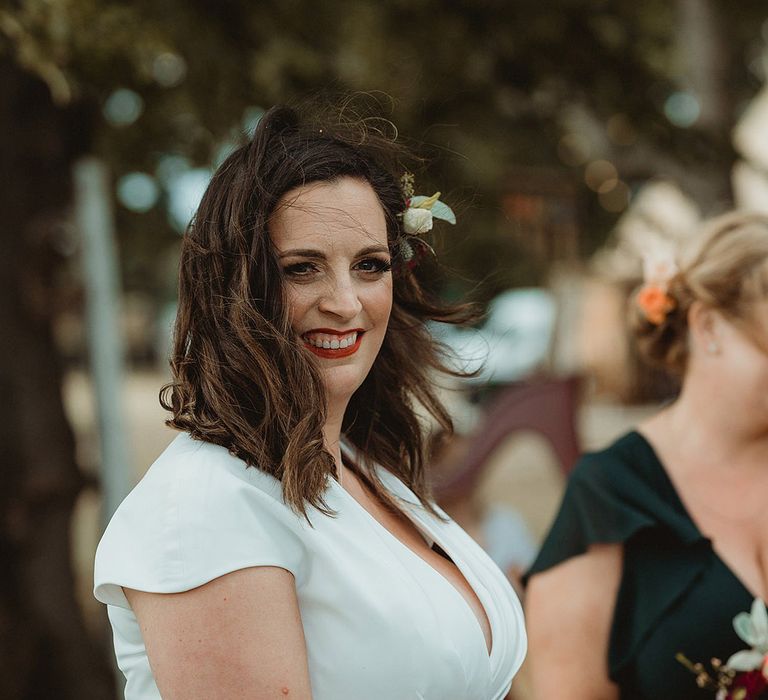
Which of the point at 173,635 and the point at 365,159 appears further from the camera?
the point at 365,159

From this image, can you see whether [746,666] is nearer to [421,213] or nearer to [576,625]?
[576,625]

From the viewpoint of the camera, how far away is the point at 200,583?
133 centimetres

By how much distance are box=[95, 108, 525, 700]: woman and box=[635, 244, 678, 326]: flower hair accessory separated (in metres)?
1.06

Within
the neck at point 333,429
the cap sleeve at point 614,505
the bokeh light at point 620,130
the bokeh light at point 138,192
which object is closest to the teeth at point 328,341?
the neck at point 333,429

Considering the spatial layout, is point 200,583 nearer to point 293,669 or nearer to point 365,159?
point 293,669

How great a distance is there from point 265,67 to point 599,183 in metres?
4.31

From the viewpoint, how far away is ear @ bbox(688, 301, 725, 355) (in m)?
2.45

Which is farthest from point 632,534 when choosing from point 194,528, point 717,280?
point 194,528

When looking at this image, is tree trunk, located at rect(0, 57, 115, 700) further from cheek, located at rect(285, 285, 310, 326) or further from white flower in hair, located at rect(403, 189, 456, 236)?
cheek, located at rect(285, 285, 310, 326)

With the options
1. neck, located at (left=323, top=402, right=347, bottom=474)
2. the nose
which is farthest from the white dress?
the nose

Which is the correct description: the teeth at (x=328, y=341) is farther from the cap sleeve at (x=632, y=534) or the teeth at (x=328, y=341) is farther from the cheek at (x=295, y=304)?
the cap sleeve at (x=632, y=534)

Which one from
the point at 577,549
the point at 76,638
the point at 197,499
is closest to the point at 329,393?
the point at 197,499

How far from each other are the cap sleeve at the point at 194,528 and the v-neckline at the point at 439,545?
0.18 metres

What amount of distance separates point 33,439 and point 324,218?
3.34m
